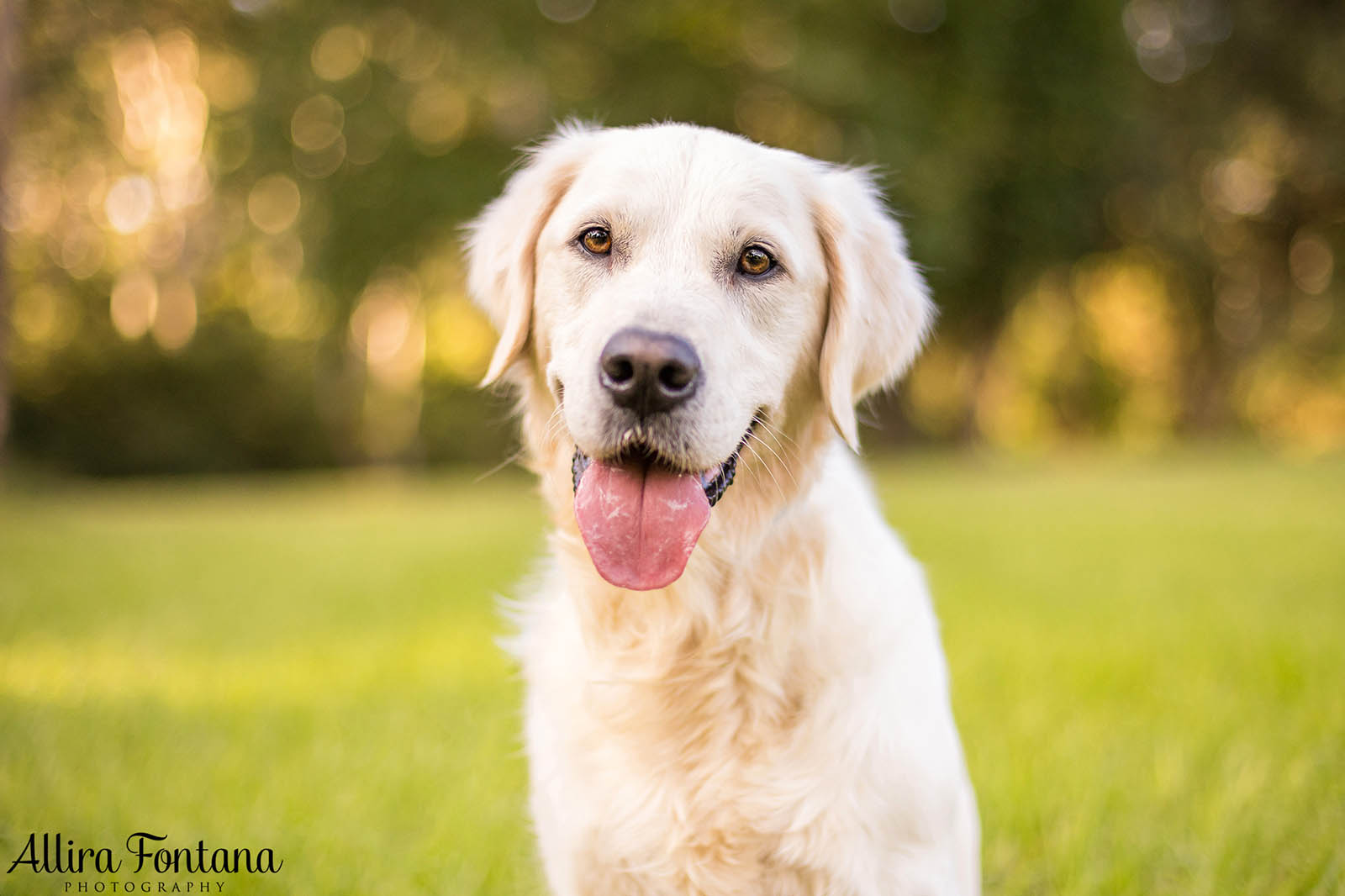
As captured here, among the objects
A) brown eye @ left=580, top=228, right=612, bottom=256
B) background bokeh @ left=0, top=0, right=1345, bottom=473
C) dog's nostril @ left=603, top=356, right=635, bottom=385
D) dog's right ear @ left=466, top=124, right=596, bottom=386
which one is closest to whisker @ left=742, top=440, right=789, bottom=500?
dog's nostril @ left=603, top=356, right=635, bottom=385

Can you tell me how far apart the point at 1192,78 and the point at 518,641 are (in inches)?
1020

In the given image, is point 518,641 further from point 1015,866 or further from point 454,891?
point 1015,866

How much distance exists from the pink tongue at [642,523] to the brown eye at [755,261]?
1.98 ft

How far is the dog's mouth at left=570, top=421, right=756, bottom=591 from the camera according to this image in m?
2.23

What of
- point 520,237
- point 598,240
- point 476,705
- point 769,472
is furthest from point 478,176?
point 769,472

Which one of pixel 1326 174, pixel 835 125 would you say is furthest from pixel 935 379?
pixel 835 125

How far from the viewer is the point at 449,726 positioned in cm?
439

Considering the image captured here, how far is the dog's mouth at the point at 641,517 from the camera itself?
88.0 inches

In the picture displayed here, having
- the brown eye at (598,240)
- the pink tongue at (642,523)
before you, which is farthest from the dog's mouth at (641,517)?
the brown eye at (598,240)

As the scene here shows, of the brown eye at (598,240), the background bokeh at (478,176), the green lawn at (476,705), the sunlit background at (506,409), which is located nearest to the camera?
the brown eye at (598,240)

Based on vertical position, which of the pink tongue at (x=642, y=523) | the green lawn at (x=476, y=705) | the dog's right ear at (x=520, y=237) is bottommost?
the green lawn at (x=476, y=705)

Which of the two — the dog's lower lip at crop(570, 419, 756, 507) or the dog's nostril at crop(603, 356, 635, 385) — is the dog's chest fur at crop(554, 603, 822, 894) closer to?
the dog's lower lip at crop(570, 419, 756, 507)

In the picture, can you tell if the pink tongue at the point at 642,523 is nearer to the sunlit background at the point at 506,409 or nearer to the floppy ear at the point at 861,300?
the floppy ear at the point at 861,300

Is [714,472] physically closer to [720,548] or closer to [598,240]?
[720,548]
